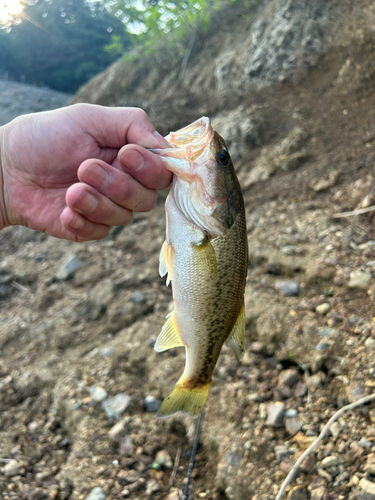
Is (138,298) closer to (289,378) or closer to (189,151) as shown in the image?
(289,378)

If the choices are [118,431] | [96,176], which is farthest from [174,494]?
[96,176]

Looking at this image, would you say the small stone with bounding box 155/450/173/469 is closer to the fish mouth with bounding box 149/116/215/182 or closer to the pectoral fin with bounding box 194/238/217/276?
the pectoral fin with bounding box 194/238/217/276

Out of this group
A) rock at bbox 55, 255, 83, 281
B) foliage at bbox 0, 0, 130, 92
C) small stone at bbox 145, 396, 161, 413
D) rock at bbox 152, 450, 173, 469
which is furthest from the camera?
foliage at bbox 0, 0, 130, 92

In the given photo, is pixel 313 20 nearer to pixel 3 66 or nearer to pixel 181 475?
pixel 181 475

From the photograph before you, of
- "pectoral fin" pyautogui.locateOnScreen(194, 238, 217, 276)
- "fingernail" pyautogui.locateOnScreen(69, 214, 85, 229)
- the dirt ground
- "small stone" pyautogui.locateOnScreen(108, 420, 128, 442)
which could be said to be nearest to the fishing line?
the dirt ground

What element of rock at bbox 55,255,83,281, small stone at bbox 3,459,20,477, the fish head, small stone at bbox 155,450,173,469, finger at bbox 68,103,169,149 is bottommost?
small stone at bbox 155,450,173,469
